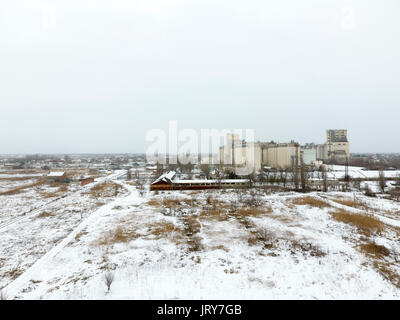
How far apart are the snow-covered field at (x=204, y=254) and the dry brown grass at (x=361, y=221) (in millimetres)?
48

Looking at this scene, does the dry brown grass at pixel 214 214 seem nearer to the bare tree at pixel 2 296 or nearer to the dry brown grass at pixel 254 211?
the dry brown grass at pixel 254 211

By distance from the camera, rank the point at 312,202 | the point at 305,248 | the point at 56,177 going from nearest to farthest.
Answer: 1. the point at 305,248
2. the point at 312,202
3. the point at 56,177

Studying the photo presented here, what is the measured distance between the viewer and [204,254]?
727 cm

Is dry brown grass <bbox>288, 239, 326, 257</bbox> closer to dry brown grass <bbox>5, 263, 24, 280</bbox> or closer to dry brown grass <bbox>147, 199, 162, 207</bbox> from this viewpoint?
dry brown grass <bbox>5, 263, 24, 280</bbox>

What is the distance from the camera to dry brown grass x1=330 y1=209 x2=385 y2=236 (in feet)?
31.3

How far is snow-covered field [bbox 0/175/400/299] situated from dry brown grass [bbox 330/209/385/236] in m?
0.05

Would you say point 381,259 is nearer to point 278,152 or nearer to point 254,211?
point 254,211

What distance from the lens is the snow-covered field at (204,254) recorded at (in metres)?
5.29

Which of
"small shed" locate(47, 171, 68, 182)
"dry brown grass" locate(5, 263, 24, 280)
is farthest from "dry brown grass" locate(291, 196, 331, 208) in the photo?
"small shed" locate(47, 171, 68, 182)

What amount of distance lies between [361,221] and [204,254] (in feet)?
30.7

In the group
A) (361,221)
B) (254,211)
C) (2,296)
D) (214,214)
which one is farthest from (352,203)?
(2,296)
